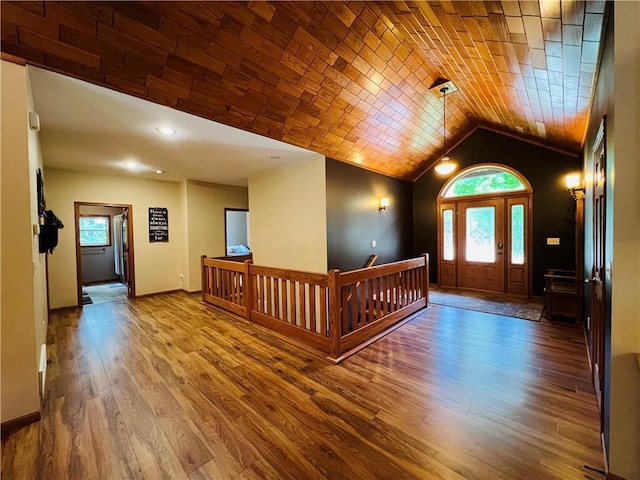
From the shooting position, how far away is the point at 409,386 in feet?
7.61

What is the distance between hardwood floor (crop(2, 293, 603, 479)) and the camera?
1.55 m

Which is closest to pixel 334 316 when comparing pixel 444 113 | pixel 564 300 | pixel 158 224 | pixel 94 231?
pixel 564 300

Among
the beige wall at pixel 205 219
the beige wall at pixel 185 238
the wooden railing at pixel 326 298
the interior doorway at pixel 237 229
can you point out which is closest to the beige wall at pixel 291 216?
the wooden railing at pixel 326 298

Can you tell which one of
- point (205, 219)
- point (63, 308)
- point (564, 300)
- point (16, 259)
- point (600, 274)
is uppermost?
point (205, 219)

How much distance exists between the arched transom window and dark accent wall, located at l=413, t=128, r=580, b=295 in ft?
0.49

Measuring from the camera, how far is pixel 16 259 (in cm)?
185

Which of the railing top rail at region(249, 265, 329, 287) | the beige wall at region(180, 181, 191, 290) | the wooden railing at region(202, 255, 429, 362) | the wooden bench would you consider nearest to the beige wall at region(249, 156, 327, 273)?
the wooden railing at region(202, 255, 429, 362)

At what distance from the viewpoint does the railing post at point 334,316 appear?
112 inches

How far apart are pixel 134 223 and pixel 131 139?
2.81 meters

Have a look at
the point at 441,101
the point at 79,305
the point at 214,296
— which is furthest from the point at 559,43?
the point at 79,305

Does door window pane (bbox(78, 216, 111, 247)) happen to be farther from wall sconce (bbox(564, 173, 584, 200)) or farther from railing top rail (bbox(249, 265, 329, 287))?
wall sconce (bbox(564, 173, 584, 200))

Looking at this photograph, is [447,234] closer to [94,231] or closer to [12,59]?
[12,59]

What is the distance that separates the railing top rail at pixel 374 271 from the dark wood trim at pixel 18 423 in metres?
2.62

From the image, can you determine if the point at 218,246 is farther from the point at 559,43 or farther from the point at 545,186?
the point at 545,186
